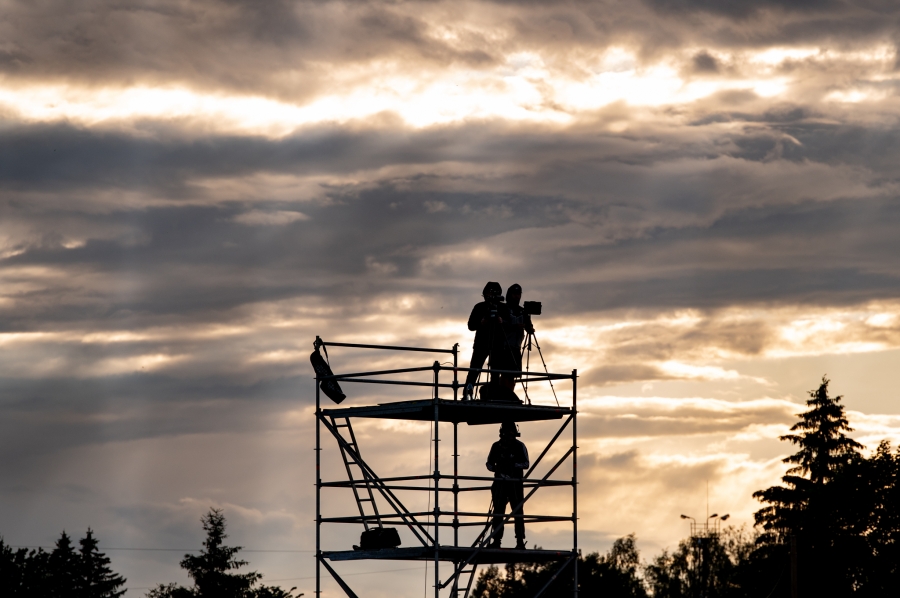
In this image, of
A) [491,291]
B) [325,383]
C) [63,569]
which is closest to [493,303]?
[491,291]

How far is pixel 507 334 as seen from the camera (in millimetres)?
24438

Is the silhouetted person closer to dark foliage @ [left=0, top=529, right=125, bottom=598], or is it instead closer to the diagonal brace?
the diagonal brace

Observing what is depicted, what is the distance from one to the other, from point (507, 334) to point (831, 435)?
271ft

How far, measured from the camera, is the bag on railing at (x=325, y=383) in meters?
25.0

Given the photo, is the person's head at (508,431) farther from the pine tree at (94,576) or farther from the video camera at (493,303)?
the pine tree at (94,576)

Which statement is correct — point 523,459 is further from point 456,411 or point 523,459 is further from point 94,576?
point 94,576

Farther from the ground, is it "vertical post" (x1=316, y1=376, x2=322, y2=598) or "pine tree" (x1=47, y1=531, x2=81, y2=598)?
"pine tree" (x1=47, y1=531, x2=81, y2=598)

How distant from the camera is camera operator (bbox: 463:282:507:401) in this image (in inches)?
949

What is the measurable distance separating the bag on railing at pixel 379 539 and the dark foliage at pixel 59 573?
220 feet

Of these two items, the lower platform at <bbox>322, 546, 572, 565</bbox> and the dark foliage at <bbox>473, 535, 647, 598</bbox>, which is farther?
the dark foliage at <bbox>473, 535, 647, 598</bbox>

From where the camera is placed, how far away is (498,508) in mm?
24641

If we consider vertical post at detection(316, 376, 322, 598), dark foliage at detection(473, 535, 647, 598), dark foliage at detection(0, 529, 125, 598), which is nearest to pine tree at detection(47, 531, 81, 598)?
dark foliage at detection(0, 529, 125, 598)

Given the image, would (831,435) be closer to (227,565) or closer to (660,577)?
(660,577)

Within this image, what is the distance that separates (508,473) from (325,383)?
3550 mm
